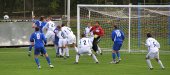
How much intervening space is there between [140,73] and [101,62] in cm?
561

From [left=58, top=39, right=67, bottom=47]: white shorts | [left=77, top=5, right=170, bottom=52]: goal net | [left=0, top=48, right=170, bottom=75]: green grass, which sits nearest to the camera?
[left=0, top=48, right=170, bottom=75]: green grass

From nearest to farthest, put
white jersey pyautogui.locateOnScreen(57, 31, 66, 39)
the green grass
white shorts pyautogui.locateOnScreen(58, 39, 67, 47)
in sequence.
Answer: the green grass
white jersey pyautogui.locateOnScreen(57, 31, 66, 39)
white shorts pyautogui.locateOnScreen(58, 39, 67, 47)

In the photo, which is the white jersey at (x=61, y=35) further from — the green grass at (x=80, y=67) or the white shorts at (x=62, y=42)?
the green grass at (x=80, y=67)

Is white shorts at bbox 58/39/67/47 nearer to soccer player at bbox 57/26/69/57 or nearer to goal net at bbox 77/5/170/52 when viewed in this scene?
soccer player at bbox 57/26/69/57

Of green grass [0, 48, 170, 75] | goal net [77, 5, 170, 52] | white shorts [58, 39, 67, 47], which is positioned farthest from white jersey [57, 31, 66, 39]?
goal net [77, 5, 170, 52]

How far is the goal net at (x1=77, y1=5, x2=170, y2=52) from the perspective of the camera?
35875 millimetres

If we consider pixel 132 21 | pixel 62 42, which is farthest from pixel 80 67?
pixel 132 21

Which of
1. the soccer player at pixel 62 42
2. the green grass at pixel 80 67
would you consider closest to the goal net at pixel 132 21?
the green grass at pixel 80 67

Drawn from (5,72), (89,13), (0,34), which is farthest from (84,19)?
(5,72)

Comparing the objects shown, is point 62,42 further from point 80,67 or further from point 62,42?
point 80,67

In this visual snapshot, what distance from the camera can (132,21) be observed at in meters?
38.8

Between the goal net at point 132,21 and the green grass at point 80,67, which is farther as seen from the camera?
the goal net at point 132,21

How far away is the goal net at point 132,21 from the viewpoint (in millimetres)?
35875

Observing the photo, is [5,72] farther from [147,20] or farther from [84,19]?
[147,20]
